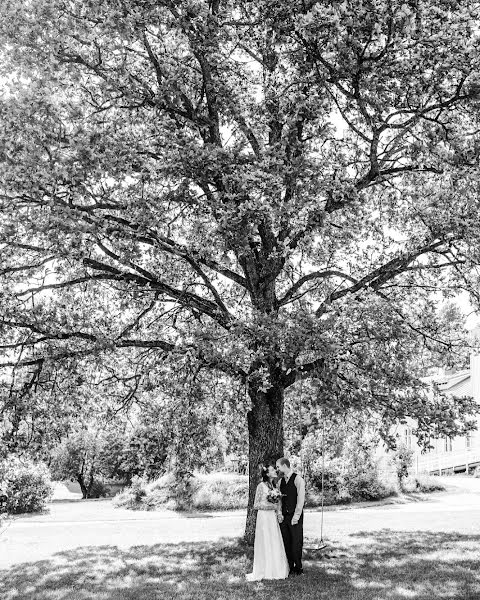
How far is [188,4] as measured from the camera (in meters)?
11.6

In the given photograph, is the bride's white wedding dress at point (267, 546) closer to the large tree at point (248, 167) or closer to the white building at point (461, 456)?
the large tree at point (248, 167)

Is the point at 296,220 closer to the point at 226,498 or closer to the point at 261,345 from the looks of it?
the point at 261,345

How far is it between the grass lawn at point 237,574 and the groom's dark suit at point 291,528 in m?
0.35

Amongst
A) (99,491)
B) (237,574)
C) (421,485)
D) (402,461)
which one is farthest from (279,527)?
(99,491)

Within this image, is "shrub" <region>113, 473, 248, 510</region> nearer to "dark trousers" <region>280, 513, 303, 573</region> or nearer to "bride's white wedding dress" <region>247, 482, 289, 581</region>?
"dark trousers" <region>280, 513, 303, 573</region>

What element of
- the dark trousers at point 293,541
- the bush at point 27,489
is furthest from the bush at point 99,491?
the dark trousers at point 293,541

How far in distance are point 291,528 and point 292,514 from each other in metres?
0.22

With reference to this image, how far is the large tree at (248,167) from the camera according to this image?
10.3 meters

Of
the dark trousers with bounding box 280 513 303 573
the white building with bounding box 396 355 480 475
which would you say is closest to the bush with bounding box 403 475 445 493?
the white building with bounding box 396 355 480 475

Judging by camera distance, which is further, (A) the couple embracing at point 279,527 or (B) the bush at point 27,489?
(B) the bush at point 27,489

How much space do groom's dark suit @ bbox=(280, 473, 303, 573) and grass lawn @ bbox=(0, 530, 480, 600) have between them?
1.16 feet

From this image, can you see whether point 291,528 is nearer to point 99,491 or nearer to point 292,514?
point 292,514

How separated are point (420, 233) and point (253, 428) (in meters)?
5.56

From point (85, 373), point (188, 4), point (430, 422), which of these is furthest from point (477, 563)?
point (188, 4)
